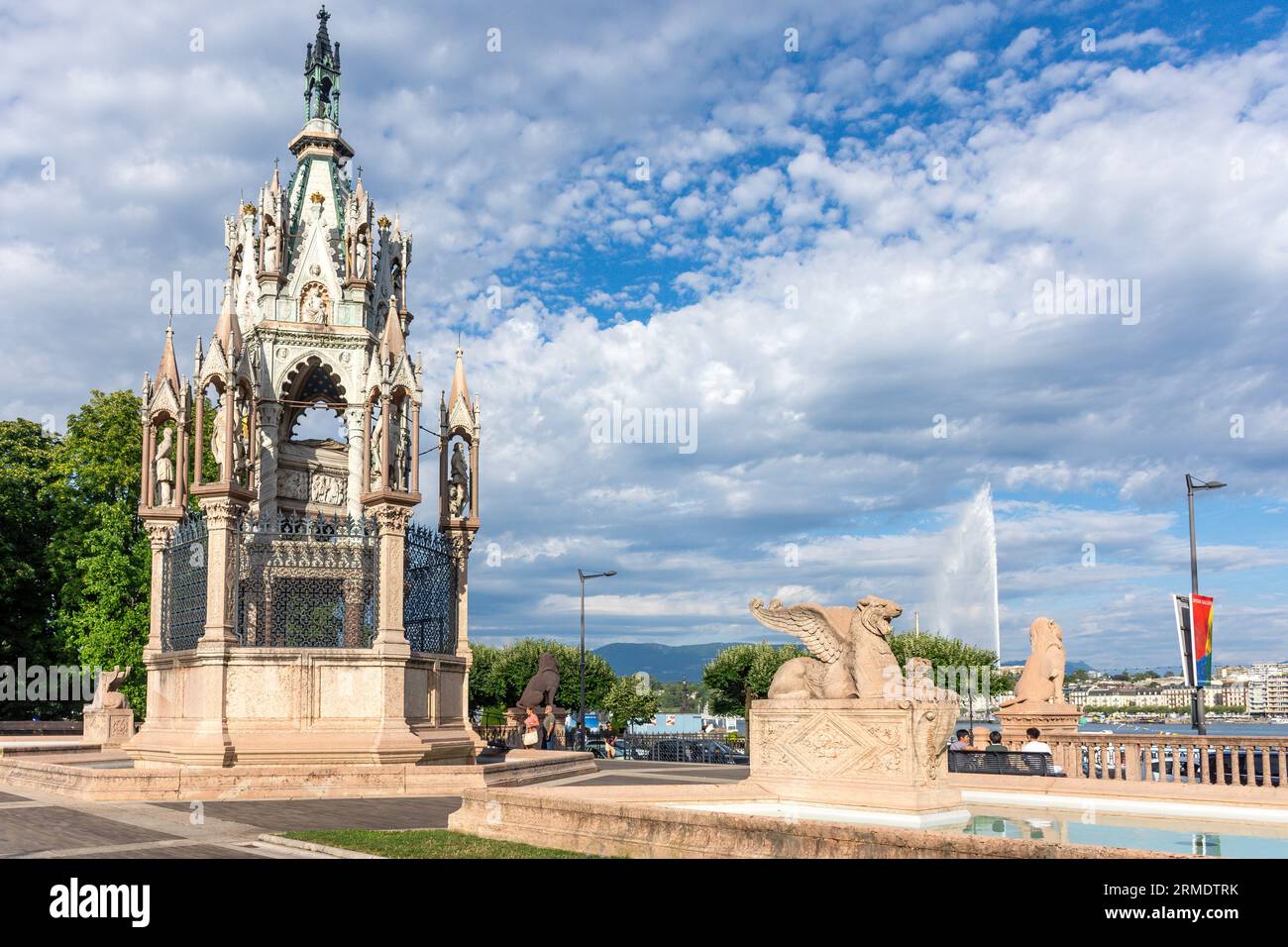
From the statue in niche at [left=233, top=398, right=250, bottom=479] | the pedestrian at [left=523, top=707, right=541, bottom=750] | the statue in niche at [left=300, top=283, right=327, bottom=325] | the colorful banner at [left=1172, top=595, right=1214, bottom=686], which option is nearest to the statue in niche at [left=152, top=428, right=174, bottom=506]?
the statue in niche at [left=233, top=398, right=250, bottom=479]

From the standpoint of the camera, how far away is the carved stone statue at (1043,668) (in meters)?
23.0

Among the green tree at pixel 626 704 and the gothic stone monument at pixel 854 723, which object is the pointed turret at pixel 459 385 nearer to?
the gothic stone monument at pixel 854 723

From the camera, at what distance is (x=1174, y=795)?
12633 mm

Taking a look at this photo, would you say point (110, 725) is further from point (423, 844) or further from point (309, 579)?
point (423, 844)

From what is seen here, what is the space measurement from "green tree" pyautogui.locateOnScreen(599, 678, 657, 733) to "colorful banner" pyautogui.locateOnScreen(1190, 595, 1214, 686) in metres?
57.1

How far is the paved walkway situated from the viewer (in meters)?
11.1

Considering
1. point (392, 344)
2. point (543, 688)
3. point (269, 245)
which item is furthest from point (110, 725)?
point (392, 344)

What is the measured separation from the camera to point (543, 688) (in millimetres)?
35625
